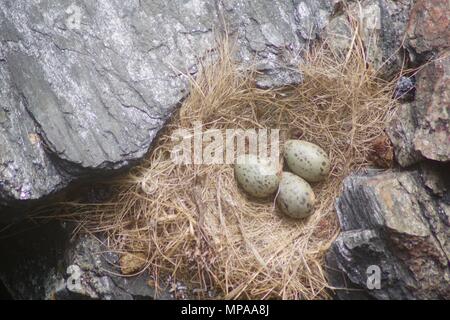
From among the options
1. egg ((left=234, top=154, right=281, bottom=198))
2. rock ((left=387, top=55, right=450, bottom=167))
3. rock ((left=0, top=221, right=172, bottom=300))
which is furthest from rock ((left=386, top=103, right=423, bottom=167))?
rock ((left=0, top=221, right=172, bottom=300))

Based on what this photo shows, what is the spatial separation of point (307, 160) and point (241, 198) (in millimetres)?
340

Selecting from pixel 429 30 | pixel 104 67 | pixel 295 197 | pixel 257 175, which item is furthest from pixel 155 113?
pixel 429 30

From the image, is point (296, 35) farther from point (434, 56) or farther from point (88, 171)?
point (88, 171)

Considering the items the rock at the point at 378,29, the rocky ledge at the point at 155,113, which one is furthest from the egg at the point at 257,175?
the rock at the point at 378,29

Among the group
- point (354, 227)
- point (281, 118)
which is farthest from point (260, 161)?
point (354, 227)

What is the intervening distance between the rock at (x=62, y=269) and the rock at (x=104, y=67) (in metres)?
0.31

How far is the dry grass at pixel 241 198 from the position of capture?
2297mm

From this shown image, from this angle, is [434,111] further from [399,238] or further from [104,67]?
[104,67]

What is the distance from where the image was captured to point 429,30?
2.54 m

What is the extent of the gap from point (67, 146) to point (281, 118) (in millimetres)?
1021

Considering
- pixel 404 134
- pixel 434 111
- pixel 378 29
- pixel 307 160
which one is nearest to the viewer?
pixel 434 111

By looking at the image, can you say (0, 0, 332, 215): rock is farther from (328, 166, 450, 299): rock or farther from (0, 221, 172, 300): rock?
(328, 166, 450, 299): rock

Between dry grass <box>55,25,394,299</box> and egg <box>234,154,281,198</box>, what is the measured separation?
→ 59 mm

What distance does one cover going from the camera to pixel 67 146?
2225 millimetres
